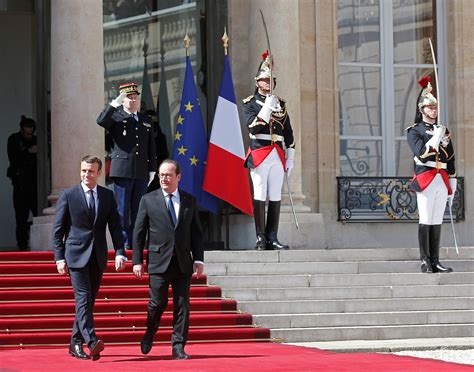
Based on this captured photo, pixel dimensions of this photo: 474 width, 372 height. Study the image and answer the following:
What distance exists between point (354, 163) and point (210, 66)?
2302mm

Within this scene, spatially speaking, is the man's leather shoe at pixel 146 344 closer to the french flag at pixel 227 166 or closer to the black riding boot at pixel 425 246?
the black riding boot at pixel 425 246

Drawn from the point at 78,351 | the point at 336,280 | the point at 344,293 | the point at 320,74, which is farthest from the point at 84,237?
the point at 320,74

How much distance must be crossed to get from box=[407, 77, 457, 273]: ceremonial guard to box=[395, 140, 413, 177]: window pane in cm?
344

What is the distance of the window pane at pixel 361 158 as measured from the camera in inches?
765

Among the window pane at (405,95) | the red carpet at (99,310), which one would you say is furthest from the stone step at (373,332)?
the window pane at (405,95)

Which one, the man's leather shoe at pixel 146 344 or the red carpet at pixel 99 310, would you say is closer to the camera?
the man's leather shoe at pixel 146 344

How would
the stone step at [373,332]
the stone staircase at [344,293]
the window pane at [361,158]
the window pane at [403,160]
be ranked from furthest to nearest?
the window pane at [403,160] → the window pane at [361,158] → the stone staircase at [344,293] → the stone step at [373,332]

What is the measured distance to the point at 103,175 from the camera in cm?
1733

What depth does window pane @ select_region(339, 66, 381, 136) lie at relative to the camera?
19.5 metres

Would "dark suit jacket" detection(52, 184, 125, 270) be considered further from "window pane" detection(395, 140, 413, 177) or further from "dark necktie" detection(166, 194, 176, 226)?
"window pane" detection(395, 140, 413, 177)

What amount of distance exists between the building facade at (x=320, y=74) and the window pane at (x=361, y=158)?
13 millimetres

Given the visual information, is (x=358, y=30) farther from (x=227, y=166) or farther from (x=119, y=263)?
(x=119, y=263)

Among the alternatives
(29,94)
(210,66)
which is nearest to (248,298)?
(210,66)

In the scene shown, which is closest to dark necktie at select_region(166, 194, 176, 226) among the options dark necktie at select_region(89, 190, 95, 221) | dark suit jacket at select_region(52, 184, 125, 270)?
dark suit jacket at select_region(52, 184, 125, 270)
